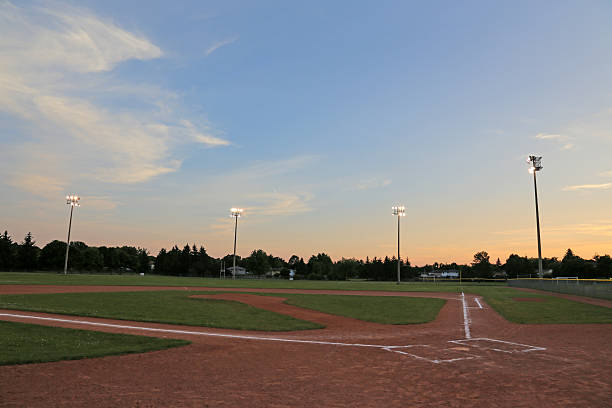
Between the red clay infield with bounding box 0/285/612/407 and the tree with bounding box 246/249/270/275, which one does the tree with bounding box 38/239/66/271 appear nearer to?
the tree with bounding box 246/249/270/275

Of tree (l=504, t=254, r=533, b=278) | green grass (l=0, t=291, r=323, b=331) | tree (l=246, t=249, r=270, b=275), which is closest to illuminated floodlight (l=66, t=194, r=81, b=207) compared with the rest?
green grass (l=0, t=291, r=323, b=331)

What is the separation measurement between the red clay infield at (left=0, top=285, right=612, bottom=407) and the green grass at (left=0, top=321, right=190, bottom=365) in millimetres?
560

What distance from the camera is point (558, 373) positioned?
9422mm

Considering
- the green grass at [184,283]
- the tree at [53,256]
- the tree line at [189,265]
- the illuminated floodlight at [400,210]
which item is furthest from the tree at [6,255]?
the illuminated floodlight at [400,210]

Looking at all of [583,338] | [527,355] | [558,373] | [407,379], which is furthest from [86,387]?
[583,338]

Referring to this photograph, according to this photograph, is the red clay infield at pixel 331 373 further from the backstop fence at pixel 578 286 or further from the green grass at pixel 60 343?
the backstop fence at pixel 578 286

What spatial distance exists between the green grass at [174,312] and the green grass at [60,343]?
150 inches

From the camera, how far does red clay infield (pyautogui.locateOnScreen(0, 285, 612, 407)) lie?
725 centimetres

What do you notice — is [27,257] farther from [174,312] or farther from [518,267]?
[518,267]

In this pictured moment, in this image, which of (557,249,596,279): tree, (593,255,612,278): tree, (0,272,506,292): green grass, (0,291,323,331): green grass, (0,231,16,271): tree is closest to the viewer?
(0,291,323,331): green grass

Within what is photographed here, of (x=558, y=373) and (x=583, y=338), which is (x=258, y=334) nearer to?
(x=558, y=373)

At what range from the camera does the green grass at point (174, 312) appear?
682 inches

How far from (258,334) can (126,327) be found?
4.89m

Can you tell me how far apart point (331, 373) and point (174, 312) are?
13091 mm
